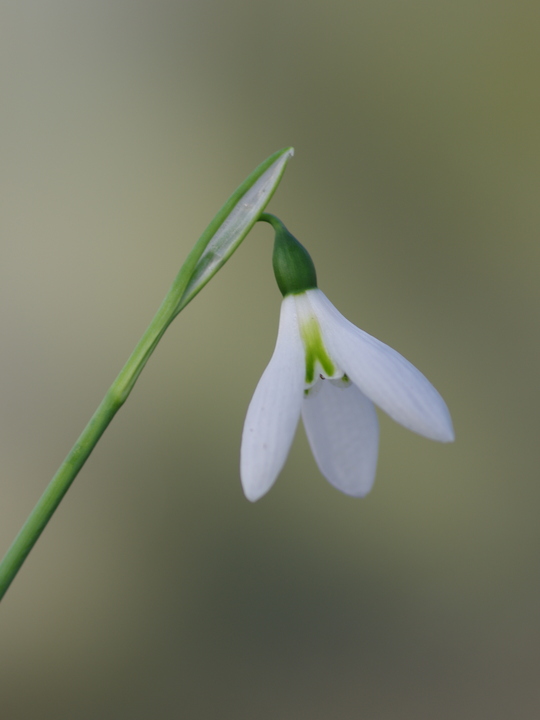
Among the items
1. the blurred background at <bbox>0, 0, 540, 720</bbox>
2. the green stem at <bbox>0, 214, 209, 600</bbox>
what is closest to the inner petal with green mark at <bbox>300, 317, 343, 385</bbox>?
the green stem at <bbox>0, 214, 209, 600</bbox>

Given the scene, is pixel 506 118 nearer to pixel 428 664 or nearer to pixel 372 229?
pixel 372 229

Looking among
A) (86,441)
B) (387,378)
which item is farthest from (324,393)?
(86,441)

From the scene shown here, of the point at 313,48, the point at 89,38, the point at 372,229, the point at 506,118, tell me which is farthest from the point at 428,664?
the point at 89,38

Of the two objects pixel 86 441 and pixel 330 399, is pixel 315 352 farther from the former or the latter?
pixel 86 441

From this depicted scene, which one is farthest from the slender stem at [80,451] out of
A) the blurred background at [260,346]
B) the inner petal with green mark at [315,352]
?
the blurred background at [260,346]

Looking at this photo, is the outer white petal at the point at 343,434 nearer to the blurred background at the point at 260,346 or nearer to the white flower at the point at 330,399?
the white flower at the point at 330,399

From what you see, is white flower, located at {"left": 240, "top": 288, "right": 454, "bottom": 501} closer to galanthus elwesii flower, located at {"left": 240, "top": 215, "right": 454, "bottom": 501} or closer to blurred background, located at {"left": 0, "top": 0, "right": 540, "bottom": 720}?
galanthus elwesii flower, located at {"left": 240, "top": 215, "right": 454, "bottom": 501}

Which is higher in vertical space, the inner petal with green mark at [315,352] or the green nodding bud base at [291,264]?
the green nodding bud base at [291,264]
